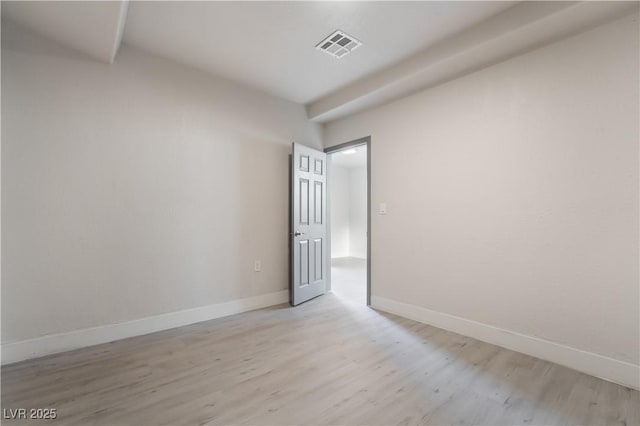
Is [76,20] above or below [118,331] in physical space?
above

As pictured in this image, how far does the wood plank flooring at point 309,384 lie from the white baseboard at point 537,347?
0.08m

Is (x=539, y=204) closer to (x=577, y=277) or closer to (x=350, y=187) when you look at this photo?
(x=577, y=277)

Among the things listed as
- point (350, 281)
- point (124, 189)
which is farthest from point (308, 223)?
point (124, 189)

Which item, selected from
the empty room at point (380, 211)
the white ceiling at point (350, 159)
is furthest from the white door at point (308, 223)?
the white ceiling at point (350, 159)

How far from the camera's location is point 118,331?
254 centimetres

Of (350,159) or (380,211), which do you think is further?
(350,159)

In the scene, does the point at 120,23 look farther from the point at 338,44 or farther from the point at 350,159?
the point at 350,159

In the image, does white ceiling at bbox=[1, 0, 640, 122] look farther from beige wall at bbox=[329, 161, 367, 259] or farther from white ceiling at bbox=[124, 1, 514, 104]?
beige wall at bbox=[329, 161, 367, 259]

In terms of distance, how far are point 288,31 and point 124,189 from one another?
6.61 ft

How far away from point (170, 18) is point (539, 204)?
10.7 ft

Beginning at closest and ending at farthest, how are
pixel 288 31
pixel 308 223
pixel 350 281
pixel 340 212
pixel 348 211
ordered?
pixel 288 31 → pixel 308 223 → pixel 350 281 → pixel 340 212 → pixel 348 211

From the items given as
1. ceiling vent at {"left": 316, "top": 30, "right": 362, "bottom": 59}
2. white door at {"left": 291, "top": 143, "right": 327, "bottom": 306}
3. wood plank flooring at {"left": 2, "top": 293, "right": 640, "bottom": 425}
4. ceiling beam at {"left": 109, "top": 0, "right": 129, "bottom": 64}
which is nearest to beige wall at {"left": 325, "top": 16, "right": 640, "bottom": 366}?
wood plank flooring at {"left": 2, "top": 293, "right": 640, "bottom": 425}

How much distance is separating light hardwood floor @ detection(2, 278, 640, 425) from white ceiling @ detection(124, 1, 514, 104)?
266 centimetres

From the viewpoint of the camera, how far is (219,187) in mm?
3176
